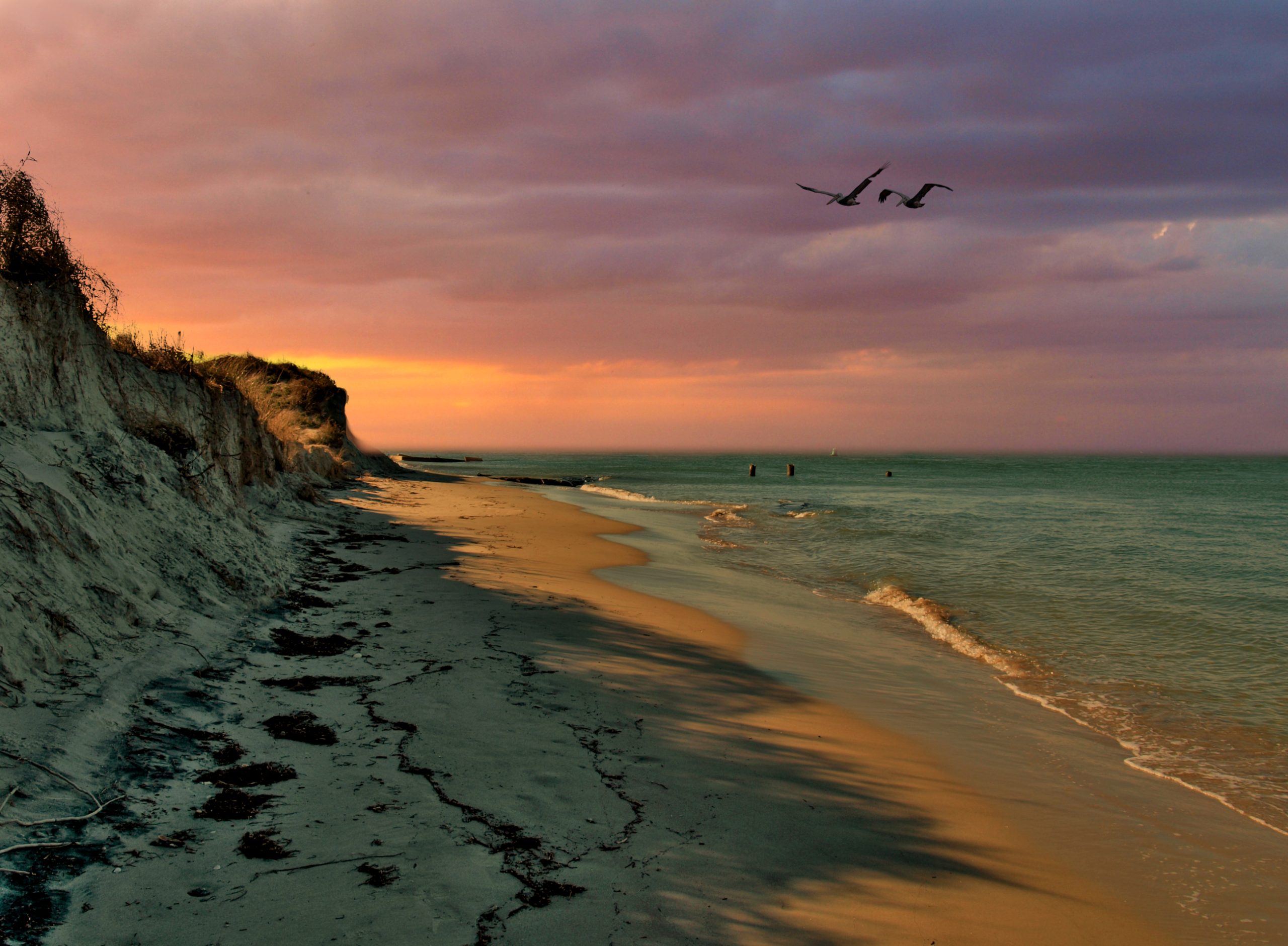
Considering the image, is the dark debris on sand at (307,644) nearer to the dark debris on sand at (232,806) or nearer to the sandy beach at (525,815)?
the sandy beach at (525,815)

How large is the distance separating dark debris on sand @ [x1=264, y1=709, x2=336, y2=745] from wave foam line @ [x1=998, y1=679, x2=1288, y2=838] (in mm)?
7233

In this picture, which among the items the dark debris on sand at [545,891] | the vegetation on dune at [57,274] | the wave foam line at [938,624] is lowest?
the wave foam line at [938,624]

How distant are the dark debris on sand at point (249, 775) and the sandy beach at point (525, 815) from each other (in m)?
0.02

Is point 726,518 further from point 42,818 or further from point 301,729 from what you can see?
point 42,818

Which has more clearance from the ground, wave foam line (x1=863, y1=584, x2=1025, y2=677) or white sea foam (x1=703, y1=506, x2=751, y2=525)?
white sea foam (x1=703, y1=506, x2=751, y2=525)

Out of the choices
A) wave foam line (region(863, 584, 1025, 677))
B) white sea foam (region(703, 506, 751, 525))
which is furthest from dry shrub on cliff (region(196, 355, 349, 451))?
wave foam line (region(863, 584, 1025, 677))

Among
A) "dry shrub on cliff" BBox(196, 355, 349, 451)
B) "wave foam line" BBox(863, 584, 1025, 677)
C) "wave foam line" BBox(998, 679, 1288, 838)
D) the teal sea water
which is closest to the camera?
"wave foam line" BBox(998, 679, 1288, 838)

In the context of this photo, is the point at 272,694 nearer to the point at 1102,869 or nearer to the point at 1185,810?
the point at 1102,869

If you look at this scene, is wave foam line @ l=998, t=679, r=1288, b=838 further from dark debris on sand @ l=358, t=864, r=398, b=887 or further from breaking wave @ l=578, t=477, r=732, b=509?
breaking wave @ l=578, t=477, r=732, b=509

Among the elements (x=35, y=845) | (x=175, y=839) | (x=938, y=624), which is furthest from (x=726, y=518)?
(x=35, y=845)

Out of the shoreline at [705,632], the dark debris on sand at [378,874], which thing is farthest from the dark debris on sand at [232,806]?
the shoreline at [705,632]

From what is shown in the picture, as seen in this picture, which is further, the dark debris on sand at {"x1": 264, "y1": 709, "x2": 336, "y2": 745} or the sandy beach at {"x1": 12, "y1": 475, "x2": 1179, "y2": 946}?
the dark debris on sand at {"x1": 264, "y1": 709, "x2": 336, "y2": 745}

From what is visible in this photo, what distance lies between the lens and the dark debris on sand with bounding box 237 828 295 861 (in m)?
4.00

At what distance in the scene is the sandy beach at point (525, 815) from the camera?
3.70m
